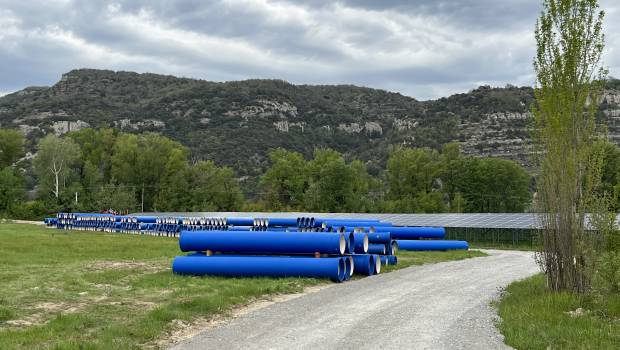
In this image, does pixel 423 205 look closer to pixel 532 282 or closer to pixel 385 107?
pixel 532 282

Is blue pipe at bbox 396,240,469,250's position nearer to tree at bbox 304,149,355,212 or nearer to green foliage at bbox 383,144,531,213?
green foliage at bbox 383,144,531,213

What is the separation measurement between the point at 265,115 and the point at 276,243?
440 ft

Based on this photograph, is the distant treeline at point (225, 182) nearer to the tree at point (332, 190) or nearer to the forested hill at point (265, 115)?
the tree at point (332, 190)

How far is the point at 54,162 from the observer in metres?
89.4

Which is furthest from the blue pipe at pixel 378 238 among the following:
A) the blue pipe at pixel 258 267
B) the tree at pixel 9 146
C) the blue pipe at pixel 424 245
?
the tree at pixel 9 146

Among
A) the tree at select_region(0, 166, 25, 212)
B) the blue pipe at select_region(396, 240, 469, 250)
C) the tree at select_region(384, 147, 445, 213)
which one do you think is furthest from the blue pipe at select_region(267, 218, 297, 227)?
the tree at select_region(0, 166, 25, 212)

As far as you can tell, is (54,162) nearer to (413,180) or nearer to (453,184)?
(413,180)

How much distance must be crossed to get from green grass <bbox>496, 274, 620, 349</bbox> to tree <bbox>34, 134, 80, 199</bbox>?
85.9m

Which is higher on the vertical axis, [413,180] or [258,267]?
[413,180]

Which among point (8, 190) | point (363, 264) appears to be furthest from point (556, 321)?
point (8, 190)

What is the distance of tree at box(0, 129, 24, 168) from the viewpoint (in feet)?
317

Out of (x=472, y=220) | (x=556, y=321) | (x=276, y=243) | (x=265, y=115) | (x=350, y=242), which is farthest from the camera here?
(x=265, y=115)

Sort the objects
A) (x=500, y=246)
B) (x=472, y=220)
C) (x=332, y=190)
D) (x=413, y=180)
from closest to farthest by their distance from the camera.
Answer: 1. (x=500, y=246)
2. (x=472, y=220)
3. (x=413, y=180)
4. (x=332, y=190)

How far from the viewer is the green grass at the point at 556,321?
9.77 m
